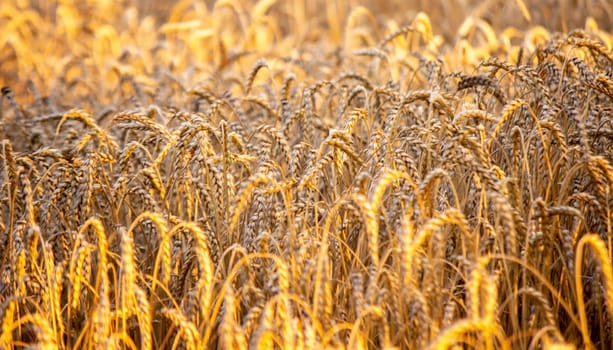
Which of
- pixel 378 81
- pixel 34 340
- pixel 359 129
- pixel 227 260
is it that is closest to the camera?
pixel 34 340

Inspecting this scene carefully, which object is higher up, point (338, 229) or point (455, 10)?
point (455, 10)

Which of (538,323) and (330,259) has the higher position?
(330,259)

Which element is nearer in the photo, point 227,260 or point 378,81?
point 227,260

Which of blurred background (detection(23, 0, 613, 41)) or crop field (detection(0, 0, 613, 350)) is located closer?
crop field (detection(0, 0, 613, 350))

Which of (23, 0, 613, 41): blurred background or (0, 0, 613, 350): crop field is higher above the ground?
(23, 0, 613, 41): blurred background

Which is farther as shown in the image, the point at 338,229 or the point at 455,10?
the point at 455,10

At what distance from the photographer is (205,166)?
2.20 metres

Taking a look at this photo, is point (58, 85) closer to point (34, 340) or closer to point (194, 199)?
point (194, 199)

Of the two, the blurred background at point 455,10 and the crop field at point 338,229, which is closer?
the crop field at point 338,229

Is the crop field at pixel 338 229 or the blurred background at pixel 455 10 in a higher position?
the blurred background at pixel 455 10

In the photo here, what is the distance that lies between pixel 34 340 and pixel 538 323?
58.6 inches

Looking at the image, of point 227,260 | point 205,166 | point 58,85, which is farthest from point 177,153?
point 58,85

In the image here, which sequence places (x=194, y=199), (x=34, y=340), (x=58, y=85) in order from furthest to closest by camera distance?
(x=58, y=85)
(x=194, y=199)
(x=34, y=340)

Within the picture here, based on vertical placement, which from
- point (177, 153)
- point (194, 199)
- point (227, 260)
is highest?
point (177, 153)
